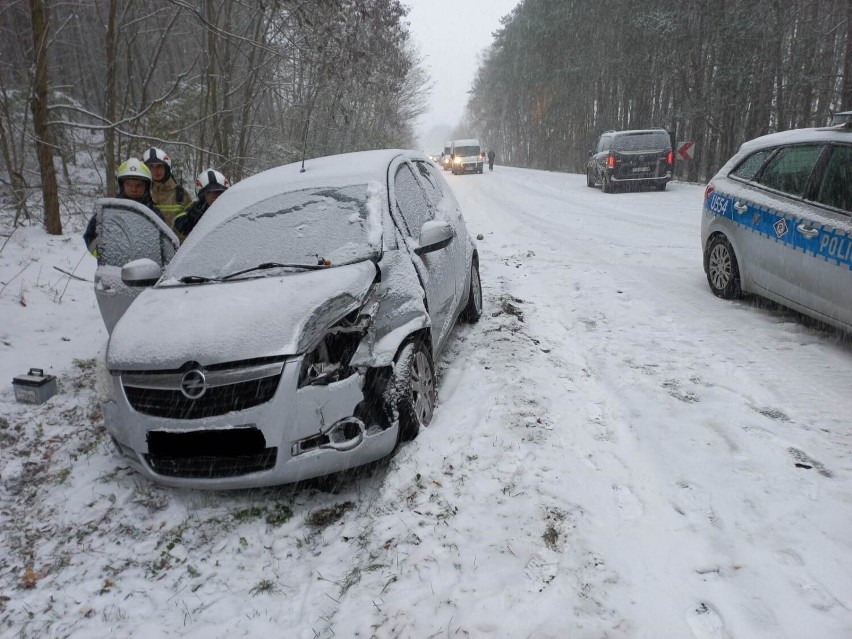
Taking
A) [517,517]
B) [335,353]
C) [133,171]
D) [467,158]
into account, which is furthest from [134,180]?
[467,158]

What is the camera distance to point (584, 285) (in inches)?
271

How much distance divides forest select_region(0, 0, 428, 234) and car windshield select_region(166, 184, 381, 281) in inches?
49.9

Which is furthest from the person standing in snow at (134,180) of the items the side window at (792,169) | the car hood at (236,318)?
the side window at (792,169)

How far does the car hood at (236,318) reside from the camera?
2.84 m

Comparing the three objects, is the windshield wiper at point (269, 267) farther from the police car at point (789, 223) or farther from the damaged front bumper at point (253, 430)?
the police car at point (789, 223)

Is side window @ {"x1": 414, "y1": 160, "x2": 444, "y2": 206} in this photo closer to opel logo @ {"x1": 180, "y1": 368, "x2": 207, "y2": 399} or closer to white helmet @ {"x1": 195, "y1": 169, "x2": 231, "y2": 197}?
white helmet @ {"x1": 195, "y1": 169, "x2": 231, "y2": 197}

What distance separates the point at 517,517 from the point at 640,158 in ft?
54.3

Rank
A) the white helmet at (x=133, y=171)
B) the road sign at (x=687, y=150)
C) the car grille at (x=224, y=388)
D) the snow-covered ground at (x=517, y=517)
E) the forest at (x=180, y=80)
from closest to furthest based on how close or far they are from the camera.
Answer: the snow-covered ground at (x=517, y=517) < the car grille at (x=224, y=388) < the white helmet at (x=133, y=171) < the forest at (x=180, y=80) < the road sign at (x=687, y=150)

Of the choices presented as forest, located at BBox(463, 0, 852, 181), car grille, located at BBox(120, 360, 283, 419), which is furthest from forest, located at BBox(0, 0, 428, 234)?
forest, located at BBox(463, 0, 852, 181)

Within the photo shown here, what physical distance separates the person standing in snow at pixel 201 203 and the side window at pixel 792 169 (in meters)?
5.53

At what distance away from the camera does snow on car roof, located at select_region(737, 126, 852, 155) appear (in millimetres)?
4652

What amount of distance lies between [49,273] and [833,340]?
9.23 m

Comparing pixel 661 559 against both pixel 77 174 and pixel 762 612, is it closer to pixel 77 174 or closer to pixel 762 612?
pixel 762 612

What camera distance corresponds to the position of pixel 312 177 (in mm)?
4395
